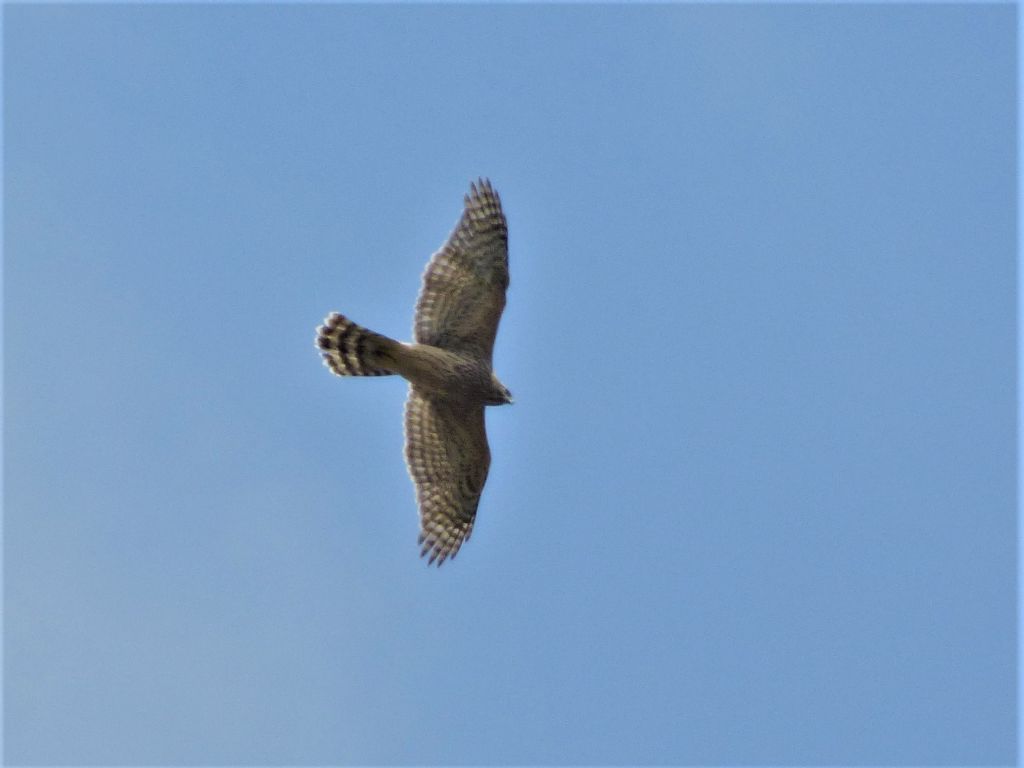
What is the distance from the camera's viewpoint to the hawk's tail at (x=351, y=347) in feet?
63.7

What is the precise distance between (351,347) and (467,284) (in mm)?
1432

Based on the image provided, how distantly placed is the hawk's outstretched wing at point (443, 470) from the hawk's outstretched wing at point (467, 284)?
34.8 inches

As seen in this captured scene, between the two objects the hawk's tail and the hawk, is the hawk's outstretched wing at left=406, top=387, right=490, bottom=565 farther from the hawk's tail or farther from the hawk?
the hawk's tail

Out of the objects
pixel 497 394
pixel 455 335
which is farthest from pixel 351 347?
pixel 497 394

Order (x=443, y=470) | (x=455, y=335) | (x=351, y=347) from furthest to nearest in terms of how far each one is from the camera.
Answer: (x=443, y=470) → (x=455, y=335) → (x=351, y=347)

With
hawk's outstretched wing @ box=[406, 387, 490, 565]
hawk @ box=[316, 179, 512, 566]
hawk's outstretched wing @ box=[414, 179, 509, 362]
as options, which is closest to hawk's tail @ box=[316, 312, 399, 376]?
hawk @ box=[316, 179, 512, 566]

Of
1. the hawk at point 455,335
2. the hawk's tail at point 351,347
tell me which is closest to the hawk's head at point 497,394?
the hawk at point 455,335

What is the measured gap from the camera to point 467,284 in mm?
19625

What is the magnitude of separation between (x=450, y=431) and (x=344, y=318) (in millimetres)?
1880

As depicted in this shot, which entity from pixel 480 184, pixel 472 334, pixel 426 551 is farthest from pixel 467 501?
pixel 480 184

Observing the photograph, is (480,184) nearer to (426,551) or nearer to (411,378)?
(411,378)

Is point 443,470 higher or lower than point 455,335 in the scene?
lower

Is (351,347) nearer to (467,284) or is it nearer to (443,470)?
(467,284)

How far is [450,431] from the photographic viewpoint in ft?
66.8
